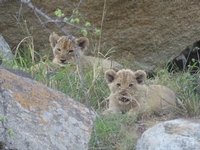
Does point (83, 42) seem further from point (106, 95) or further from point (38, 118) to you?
point (38, 118)

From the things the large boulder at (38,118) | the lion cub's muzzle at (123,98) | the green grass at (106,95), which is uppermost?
the large boulder at (38,118)

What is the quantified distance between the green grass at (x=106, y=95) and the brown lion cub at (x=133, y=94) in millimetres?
160

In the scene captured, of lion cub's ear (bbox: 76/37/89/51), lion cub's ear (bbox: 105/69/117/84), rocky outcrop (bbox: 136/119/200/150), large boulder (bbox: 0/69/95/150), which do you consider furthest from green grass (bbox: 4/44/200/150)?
lion cub's ear (bbox: 76/37/89/51)

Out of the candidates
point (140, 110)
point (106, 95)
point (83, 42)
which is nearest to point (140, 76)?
point (106, 95)

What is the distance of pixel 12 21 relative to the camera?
10312mm

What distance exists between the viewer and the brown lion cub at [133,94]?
7.82 m

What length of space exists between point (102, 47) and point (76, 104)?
14.0 ft

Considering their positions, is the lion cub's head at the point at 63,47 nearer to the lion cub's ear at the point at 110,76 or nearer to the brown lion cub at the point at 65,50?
the brown lion cub at the point at 65,50

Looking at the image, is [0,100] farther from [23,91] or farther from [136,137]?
[136,137]

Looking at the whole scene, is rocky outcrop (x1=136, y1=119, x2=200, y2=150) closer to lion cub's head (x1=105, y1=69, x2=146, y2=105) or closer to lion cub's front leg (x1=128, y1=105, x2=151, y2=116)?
lion cub's front leg (x1=128, y1=105, x2=151, y2=116)

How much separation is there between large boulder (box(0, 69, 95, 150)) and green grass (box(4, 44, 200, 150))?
549mm

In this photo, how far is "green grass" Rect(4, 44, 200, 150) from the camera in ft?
21.6

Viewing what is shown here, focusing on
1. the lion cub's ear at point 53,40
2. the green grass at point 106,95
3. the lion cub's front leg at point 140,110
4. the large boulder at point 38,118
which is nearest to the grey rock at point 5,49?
the green grass at point 106,95

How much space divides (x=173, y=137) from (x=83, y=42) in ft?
14.5
